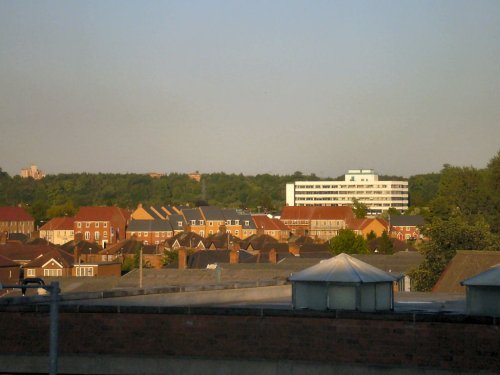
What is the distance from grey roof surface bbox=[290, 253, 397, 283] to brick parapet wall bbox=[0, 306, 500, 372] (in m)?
1.08

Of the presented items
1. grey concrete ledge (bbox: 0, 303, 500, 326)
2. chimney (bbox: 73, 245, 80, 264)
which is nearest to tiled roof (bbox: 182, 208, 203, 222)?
A: chimney (bbox: 73, 245, 80, 264)

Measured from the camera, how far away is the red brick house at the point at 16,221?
143 meters

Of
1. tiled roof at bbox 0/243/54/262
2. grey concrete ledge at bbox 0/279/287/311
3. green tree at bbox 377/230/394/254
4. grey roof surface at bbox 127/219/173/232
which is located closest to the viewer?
grey concrete ledge at bbox 0/279/287/311

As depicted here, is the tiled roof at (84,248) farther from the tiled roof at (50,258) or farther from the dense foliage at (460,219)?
the dense foliage at (460,219)

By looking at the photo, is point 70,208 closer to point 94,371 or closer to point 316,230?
point 316,230

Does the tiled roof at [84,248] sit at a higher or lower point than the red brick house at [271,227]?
lower

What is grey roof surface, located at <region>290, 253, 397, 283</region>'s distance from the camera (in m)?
16.3

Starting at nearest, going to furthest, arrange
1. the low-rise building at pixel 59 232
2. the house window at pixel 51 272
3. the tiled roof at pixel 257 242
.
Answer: the house window at pixel 51 272 → the tiled roof at pixel 257 242 → the low-rise building at pixel 59 232

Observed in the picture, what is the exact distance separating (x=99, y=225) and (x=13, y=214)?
18.2 metres

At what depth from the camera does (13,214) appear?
14538cm

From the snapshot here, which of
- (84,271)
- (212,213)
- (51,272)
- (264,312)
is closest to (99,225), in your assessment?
(212,213)

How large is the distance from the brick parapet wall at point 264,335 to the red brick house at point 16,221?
423 feet

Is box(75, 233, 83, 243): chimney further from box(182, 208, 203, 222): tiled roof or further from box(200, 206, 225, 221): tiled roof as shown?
box(200, 206, 225, 221): tiled roof

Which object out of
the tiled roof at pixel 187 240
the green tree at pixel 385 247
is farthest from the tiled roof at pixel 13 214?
the green tree at pixel 385 247
